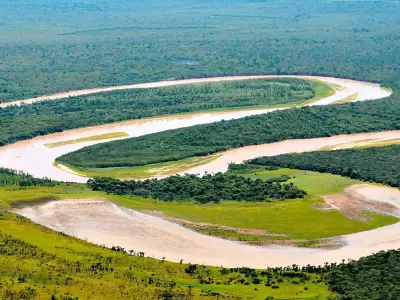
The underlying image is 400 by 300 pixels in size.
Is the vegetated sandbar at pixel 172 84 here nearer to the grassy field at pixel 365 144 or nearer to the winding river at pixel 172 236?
the grassy field at pixel 365 144

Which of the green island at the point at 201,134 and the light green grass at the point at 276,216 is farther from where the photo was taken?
the light green grass at the point at 276,216

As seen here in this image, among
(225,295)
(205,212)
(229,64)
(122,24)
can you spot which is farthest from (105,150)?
(122,24)

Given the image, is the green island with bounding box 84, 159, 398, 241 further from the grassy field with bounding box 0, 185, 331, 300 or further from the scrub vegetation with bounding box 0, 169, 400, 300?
the grassy field with bounding box 0, 185, 331, 300

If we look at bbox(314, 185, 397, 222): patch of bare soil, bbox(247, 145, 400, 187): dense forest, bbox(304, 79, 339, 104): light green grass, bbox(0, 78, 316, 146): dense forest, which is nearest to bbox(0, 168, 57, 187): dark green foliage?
bbox(0, 78, 316, 146): dense forest

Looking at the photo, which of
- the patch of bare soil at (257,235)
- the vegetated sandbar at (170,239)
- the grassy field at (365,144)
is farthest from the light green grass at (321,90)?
the patch of bare soil at (257,235)

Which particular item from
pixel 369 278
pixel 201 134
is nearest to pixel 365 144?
pixel 201 134

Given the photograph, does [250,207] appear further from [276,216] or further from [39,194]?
[39,194]

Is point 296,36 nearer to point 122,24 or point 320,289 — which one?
point 122,24
